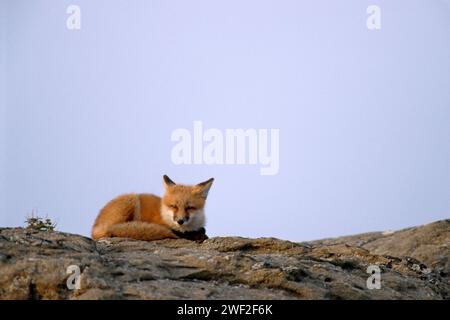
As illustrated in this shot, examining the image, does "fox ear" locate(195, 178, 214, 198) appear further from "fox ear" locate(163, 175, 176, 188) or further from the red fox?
"fox ear" locate(163, 175, 176, 188)

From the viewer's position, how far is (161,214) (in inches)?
493

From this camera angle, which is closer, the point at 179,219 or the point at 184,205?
the point at 179,219

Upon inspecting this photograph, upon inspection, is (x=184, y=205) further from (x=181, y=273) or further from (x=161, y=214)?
(x=181, y=273)

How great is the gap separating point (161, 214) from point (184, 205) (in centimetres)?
48

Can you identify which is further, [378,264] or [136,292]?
[378,264]

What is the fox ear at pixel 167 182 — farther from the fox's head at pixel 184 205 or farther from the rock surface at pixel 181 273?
the rock surface at pixel 181 273

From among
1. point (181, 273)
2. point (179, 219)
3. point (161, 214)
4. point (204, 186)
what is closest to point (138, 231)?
point (179, 219)

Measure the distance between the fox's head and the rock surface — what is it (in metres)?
1.79

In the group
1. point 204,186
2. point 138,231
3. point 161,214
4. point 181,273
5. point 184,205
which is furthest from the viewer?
point 204,186

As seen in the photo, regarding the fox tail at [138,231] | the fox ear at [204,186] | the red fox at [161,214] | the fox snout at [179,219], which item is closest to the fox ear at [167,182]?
the red fox at [161,214]

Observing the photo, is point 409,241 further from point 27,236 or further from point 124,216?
point 27,236
